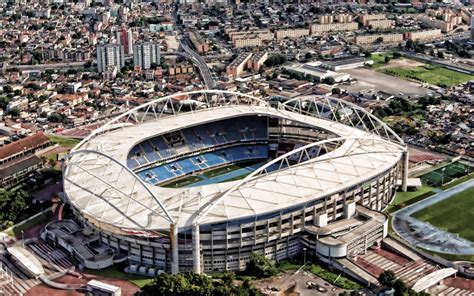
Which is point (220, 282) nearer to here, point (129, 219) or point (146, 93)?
point (129, 219)

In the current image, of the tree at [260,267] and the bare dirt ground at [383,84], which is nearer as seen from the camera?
the tree at [260,267]

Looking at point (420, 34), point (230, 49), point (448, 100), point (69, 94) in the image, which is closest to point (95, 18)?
point (230, 49)

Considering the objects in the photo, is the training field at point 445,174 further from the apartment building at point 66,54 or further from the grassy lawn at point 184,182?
the apartment building at point 66,54

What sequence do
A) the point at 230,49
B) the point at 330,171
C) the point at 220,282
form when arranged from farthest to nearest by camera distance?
1. the point at 230,49
2. the point at 330,171
3. the point at 220,282

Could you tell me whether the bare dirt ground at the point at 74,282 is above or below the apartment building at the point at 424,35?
below

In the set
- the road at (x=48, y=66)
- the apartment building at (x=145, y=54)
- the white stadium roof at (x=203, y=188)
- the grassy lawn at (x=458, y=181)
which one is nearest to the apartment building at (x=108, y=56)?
the apartment building at (x=145, y=54)

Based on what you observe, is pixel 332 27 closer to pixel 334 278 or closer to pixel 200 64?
pixel 200 64

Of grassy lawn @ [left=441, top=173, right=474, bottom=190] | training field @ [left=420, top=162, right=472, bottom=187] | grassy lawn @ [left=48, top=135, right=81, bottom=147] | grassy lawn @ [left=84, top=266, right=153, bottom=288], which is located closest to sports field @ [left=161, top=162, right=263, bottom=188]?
grassy lawn @ [left=48, top=135, right=81, bottom=147]
